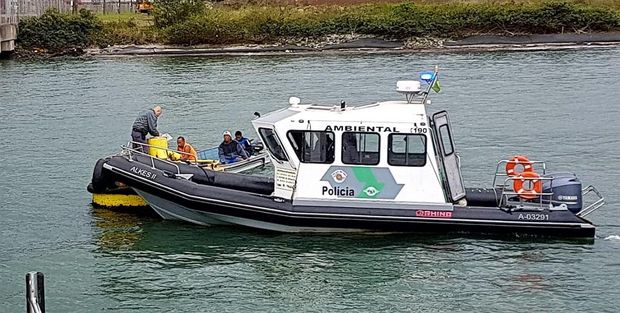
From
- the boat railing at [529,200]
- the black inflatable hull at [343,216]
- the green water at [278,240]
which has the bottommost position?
the green water at [278,240]

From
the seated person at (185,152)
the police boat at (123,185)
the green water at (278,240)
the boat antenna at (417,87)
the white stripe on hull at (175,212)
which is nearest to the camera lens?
the green water at (278,240)

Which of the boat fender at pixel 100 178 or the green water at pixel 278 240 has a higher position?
the boat fender at pixel 100 178

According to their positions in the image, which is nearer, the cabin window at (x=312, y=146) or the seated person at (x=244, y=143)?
the cabin window at (x=312, y=146)

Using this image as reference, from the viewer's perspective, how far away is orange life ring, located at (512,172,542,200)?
17516 millimetres

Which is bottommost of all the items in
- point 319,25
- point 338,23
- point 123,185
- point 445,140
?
point 123,185

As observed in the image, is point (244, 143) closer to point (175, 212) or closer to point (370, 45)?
point (175, 212)

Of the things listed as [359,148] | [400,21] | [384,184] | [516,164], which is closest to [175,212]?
[359,148]

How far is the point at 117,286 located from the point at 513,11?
51.0m

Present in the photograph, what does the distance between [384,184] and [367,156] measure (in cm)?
57

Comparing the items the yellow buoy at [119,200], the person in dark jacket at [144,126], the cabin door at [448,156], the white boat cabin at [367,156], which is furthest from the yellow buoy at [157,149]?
the cabin door at [448,156]

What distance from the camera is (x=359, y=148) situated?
17.3 m

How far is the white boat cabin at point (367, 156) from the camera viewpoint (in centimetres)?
1720

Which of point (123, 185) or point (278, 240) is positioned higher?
point (123, 185)

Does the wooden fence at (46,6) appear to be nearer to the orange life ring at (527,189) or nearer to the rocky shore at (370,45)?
the rocky shore at (370,45)
